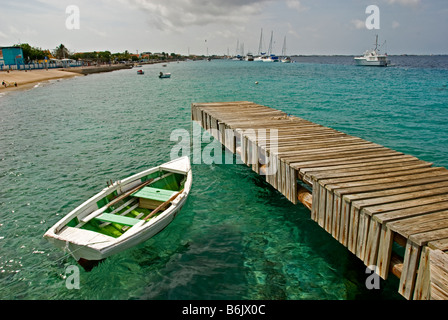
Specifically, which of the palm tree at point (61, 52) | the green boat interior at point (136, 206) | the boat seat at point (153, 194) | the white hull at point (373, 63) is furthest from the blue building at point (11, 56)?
the white hull at point (373, 63)

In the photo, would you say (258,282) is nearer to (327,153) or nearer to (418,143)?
(327,153)

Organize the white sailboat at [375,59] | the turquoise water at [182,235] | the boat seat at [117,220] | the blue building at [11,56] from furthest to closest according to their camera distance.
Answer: the white sailboat at [375,59] < the blue building at [11,56] < the boat seat at [117,220] < the turquoise water at [182,235]

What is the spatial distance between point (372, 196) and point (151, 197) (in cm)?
754

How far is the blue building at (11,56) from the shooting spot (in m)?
94.9

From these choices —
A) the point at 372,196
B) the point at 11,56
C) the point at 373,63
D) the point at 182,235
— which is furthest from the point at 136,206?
the point at 373,63

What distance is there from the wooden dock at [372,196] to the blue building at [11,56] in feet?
381

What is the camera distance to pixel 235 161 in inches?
684

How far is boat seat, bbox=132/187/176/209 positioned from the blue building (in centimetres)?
11354

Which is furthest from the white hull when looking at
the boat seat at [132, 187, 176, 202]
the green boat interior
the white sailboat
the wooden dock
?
the boat seat at [132, 187, 176, 202]

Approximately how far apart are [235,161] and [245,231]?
746 centimetres

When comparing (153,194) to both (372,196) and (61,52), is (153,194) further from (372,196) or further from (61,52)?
(61,52)

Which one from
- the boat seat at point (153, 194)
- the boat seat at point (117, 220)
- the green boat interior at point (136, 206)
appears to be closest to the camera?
the boat seat at point (117, 220)

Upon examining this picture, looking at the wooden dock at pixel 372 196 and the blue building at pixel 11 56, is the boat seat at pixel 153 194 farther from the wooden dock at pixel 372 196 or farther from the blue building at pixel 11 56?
the blue building at pixel 11 56

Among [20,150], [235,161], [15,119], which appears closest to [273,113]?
[235,161]
